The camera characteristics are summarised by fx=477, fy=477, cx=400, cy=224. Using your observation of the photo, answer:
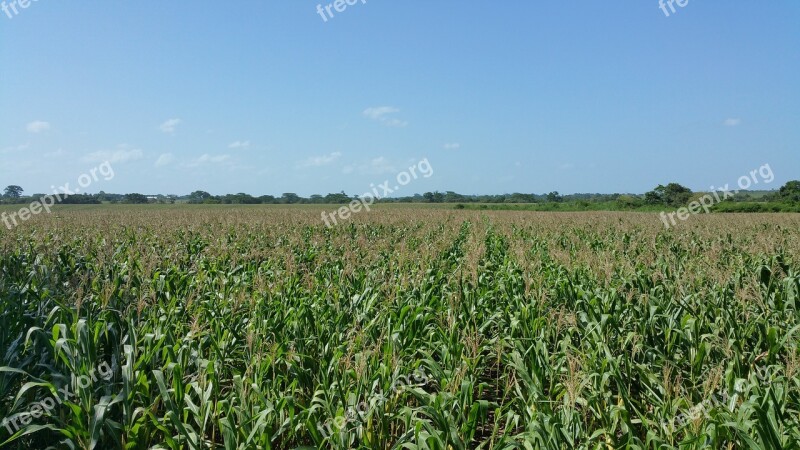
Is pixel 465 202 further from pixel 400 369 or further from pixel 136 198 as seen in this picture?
pixel 400 369

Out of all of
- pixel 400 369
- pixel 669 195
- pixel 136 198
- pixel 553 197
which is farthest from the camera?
pixel 553 197

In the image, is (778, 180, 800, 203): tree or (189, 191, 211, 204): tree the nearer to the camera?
(778, 180, 800, 203): tree

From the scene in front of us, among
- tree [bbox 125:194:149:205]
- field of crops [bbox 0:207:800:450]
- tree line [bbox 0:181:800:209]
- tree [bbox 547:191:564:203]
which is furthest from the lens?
tree [bbox 547:191:564:203]

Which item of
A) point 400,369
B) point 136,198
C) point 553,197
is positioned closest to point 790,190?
point 553,197

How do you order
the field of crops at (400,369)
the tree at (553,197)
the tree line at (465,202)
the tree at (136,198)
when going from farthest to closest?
the tree at (553,197)
the tree at (136,198)
the tree line at (465,202)
the field of crops at (400,369)

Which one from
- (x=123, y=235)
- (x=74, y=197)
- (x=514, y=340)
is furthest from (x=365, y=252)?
(x=74, y=197)

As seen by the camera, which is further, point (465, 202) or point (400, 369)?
point (465, 202)

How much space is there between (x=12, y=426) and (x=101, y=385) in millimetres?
549

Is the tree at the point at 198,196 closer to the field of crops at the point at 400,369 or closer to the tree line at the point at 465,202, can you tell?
the tree line at the point at 465,202

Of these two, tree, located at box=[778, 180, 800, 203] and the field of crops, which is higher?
tree, located at box=[778, 180, 800, 203]

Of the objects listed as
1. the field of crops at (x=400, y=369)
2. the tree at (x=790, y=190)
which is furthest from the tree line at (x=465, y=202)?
the field of crops at (x=400, y=369)

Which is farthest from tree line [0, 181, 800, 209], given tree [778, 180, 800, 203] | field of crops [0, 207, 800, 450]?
field of crops [0, 207, 800, 450]

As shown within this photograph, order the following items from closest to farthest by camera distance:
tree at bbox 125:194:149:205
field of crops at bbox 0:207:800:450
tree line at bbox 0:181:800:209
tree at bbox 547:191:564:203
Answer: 1. field of crops at bbox 0:207:800:450
2. tree line at bbox 0:181:800:209
3. tree at bbox 125:194:149:205
4. tree at bbox 547:191:564:203

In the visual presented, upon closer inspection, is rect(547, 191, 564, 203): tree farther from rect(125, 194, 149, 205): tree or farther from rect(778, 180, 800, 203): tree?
rect(125, 194, 149, 205): tree
